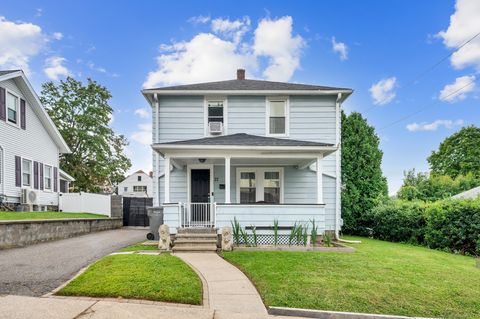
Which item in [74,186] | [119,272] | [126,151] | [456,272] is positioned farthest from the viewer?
[126,151]

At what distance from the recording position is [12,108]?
1331 cm

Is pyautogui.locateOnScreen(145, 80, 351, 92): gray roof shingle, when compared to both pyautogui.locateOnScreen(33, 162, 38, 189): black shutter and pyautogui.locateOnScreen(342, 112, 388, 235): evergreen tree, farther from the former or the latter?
pyautogui.locateOnScreen(33, 162, 38, 189): black shutter

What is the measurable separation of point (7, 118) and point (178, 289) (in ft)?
43.2

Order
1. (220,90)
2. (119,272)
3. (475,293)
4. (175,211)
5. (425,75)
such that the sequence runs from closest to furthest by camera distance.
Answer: (475,293), (119,272), (175,211), (220,90), (425,75)

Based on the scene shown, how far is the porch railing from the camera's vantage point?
9.50 m

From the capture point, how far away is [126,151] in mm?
28859

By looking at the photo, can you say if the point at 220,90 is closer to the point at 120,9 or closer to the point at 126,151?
the point at 120,9

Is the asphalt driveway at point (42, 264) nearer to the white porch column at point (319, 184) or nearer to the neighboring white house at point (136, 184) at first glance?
the white porch column at point (319, 184)

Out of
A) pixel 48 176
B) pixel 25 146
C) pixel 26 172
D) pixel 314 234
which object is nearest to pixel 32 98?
pixel 25 146

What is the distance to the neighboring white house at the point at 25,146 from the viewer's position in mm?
12671

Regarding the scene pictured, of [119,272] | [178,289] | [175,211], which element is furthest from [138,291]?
[175,211]

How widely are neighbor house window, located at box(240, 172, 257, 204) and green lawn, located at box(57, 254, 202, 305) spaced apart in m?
5.59

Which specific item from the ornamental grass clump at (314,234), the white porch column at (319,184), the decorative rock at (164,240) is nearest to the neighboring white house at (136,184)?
the decorative rock at (164,240)

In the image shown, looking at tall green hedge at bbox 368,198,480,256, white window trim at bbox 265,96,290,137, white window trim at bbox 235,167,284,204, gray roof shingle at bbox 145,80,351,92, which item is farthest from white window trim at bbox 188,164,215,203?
tall green hedge at bbox 368,198,480,256
